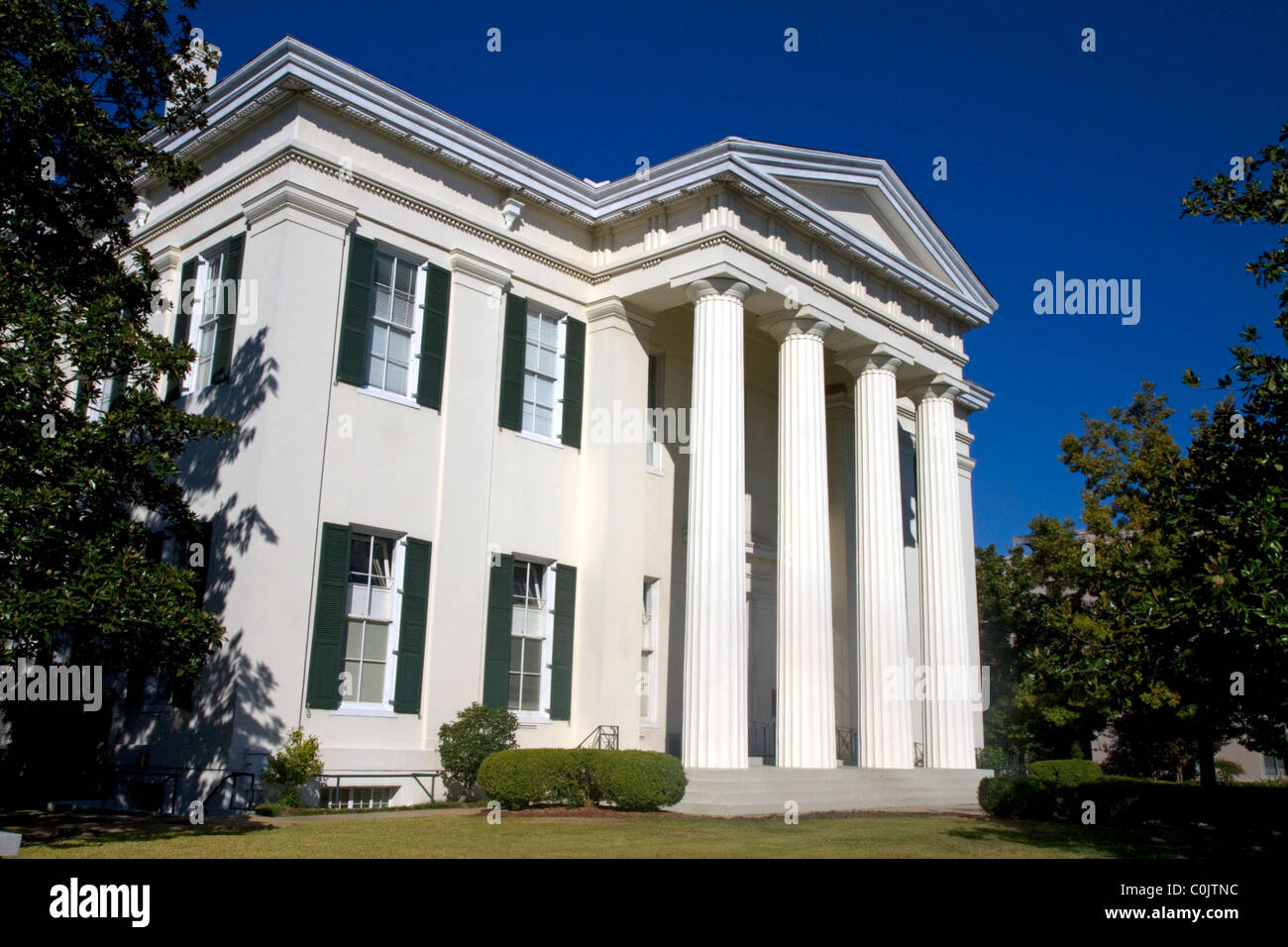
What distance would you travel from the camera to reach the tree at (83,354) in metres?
11.2

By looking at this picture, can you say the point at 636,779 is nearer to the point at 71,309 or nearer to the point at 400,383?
the point at 400,383

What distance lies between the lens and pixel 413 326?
65.6ft

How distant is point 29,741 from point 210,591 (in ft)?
18.9

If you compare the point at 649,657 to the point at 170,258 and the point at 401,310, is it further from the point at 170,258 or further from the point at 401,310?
the point at 170,258

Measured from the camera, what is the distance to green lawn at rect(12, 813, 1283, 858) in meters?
11.4

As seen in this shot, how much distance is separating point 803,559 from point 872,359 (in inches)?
238

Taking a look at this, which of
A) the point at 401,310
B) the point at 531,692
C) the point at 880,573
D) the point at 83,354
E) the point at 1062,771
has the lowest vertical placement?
the point at 1062,771

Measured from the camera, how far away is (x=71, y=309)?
12.6 m

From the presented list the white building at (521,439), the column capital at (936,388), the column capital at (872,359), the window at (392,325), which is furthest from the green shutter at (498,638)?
the column capital at (936,388)

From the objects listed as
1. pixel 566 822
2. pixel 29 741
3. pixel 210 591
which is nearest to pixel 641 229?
pixel 210 591

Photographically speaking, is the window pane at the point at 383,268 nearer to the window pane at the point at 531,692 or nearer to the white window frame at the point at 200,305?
the white window frame at the point at 200,305

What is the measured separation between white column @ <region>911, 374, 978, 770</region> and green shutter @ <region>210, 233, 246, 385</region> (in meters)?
16.3

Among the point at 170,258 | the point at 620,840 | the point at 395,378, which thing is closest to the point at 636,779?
the point at 620,840
